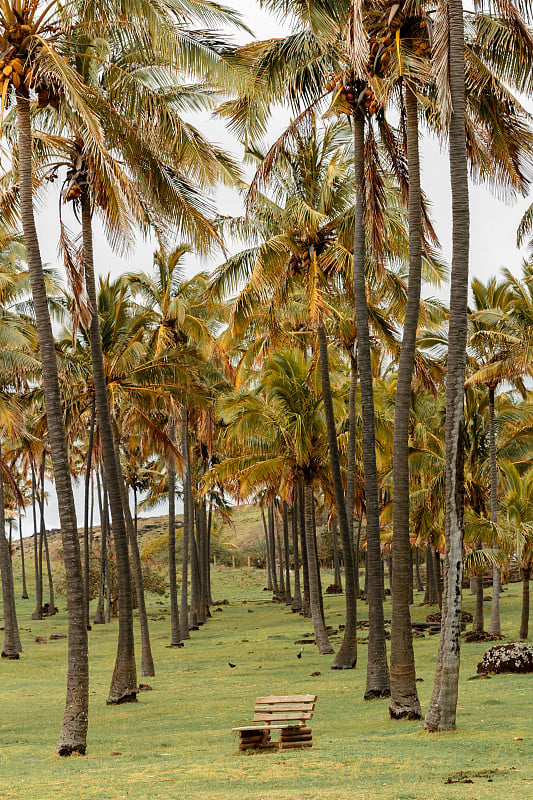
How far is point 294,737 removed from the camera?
11.3 m

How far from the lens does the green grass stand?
28.4 feet

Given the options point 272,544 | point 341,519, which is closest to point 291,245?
point 341,519

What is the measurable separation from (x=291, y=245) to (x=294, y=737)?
12.5 m

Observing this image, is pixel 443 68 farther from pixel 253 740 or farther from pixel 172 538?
pixel 172 538

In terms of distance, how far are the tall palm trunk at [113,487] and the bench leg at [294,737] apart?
21.3 ft

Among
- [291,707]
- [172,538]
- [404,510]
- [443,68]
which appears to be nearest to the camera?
[291,707]

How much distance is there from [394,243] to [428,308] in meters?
5.53

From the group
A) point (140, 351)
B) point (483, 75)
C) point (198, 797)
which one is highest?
point (483, 75)

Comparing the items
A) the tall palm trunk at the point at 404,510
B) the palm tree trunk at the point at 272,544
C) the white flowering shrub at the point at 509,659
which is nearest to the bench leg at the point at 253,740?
the tall palm trunk at the point at 404,510

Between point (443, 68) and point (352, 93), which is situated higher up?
point (352, 93)

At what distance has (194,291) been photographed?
2970cm

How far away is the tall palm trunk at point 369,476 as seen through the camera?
51.4 ft

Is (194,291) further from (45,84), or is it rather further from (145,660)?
(45,84)

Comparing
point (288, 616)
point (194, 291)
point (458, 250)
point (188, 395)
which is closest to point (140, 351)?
point (188, 395)
